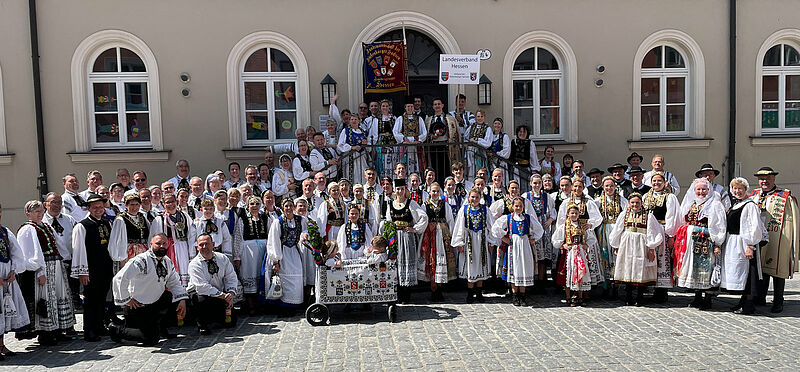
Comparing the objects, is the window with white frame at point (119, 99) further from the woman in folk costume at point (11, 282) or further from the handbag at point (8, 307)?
the handbag at point (8, 307)

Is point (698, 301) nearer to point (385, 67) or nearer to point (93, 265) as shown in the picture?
point (385, 67)

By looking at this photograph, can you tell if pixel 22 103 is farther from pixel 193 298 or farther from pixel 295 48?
pixel 193 298

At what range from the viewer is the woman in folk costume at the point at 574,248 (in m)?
7.47

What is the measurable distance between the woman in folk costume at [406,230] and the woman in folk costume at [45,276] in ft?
12.2

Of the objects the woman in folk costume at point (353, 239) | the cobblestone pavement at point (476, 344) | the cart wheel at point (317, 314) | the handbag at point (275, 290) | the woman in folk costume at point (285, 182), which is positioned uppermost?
the woman in folk costume at point (285, 182)

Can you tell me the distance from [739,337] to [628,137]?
20.9 ft

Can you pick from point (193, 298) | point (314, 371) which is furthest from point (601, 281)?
point (193, 298)

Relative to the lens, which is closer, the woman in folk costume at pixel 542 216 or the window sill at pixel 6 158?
the woman in folk costume at pixel 542 216

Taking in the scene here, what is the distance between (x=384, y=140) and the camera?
9.96 metres

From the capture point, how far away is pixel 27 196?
10.7 meters

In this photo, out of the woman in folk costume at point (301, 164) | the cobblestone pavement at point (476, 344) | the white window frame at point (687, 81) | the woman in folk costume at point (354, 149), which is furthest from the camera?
the white window frame at point (687, 81)

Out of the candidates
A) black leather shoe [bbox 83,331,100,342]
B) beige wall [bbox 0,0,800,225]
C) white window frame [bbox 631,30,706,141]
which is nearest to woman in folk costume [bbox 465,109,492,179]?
beige wall [bbox 0,0,800,225]

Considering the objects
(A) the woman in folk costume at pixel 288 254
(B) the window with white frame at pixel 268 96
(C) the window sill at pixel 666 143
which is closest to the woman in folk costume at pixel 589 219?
(A) the woman in folk costume at pixel 288 254

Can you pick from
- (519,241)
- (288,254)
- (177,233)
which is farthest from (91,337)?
(519,241)
